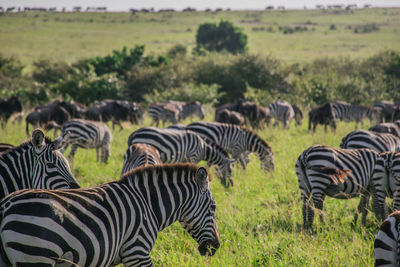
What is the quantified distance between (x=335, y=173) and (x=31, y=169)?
14.4ft

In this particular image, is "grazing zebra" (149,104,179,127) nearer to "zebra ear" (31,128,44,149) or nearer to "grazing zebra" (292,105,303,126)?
"grazing zebra" (292,105,303,126)

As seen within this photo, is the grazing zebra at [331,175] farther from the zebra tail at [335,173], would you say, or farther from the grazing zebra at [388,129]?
the grazing zebra at [388,129]

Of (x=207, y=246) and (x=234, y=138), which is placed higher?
(x=207, y=246)

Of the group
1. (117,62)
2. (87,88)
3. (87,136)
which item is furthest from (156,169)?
(117,62)

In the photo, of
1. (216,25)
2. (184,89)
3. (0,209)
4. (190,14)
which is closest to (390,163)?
(0,209)

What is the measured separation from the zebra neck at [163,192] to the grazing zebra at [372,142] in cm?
538

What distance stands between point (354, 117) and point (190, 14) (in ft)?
306

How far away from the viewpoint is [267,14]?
4141 inches

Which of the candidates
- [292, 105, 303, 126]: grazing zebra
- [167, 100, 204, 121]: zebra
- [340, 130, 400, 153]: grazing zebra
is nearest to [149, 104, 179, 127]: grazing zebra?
[167, 100, 204, 121]: zebra

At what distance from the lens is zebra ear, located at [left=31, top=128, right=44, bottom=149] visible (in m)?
4.19

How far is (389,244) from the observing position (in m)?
3.35

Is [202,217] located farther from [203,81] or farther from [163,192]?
[203,81]

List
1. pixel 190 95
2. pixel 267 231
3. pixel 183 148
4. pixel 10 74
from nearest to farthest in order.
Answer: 1. pixel 267 231
2. pixel 183 148
3. pixel 190 95
4. pixel 10 74

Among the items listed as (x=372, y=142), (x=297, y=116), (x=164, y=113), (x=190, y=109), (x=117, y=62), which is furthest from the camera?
(x=117, y=62)
